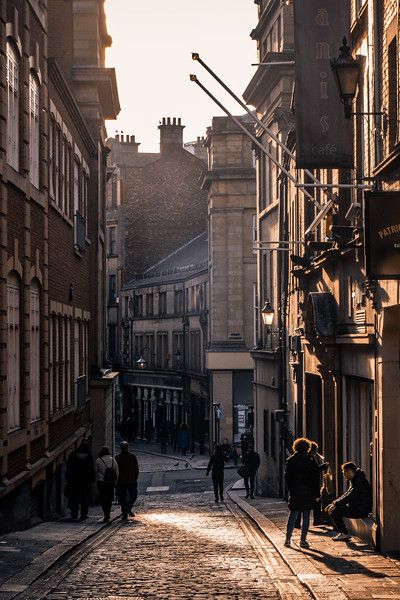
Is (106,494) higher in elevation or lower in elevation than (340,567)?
lower

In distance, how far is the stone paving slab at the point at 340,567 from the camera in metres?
12.9

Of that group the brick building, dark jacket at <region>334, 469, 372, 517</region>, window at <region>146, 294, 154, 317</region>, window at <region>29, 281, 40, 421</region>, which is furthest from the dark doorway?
window at <region>146, 294, 154, 317</region>

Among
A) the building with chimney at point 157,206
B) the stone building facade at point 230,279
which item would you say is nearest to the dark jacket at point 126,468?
the stone building facade at point 230,279

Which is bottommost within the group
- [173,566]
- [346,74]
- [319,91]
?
[173,566]

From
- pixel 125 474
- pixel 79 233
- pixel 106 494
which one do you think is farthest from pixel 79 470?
pixel 79 233

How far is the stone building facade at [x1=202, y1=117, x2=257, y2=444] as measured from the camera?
5641 cm

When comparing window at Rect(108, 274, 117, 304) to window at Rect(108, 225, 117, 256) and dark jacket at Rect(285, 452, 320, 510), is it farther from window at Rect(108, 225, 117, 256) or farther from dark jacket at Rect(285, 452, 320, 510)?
dark jacket at Rect(285, 452, 320, 510)

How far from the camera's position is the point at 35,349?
70.7ft

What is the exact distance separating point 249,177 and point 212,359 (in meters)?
9.13

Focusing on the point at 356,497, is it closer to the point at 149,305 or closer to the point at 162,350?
the point at 162,350

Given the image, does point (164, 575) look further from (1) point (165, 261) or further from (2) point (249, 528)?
(1) point (165, 261)

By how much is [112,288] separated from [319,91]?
69006mm

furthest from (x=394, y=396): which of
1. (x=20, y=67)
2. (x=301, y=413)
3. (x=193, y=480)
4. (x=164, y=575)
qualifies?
(x=193, y=480)

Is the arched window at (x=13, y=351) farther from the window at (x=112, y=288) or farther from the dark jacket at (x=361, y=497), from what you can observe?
the window at (x=112, y=288)
